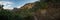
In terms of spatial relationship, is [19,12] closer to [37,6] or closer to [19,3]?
[19,3]

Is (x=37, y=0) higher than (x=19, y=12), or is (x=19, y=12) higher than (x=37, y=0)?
(x=37, y=0)

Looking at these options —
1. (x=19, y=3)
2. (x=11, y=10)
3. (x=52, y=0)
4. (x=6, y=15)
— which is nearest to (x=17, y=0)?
(x=19, y=3)

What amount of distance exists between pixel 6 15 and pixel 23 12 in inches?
9.9

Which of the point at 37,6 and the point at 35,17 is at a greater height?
the point at 37,6

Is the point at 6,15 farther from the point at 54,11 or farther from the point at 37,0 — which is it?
the point at 54,11

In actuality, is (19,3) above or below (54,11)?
above

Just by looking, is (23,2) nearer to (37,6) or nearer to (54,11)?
(37,6)

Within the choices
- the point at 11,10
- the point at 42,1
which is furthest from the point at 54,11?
the point at 11,10

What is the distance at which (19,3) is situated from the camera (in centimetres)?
157

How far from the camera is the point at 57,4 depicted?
59.8 inches

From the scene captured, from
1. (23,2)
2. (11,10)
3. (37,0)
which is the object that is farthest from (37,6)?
(11,10)

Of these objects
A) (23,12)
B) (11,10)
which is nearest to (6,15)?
(11,10)

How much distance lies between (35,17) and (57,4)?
0.37 m

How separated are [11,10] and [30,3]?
30cm
